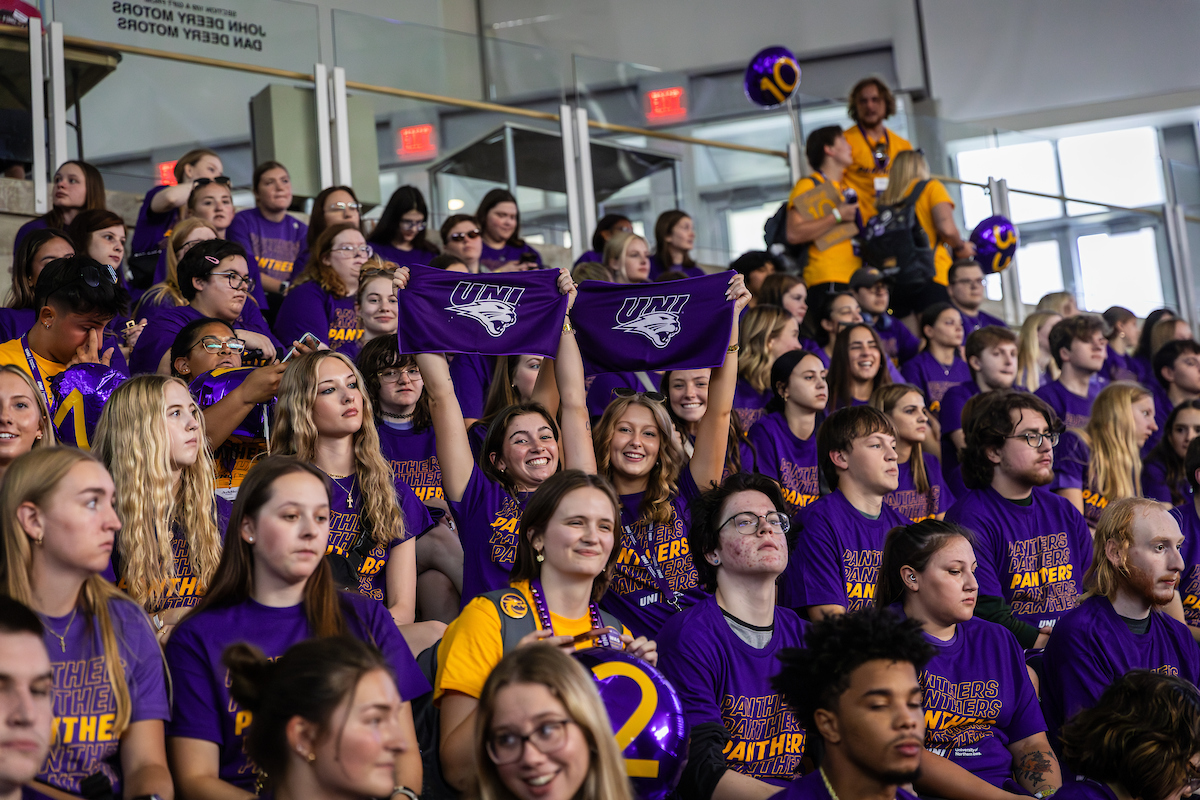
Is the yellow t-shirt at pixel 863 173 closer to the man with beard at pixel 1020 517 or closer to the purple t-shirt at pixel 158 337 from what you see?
the man with beard at pixel 1020 517

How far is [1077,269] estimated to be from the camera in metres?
12.1

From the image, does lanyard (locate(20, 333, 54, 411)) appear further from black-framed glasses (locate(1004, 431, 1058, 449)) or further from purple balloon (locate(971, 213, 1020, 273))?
purple balloon (locate(971, 213, 1020, 273))

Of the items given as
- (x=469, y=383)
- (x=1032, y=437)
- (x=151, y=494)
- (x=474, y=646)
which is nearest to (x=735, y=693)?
(x=474, y=646)

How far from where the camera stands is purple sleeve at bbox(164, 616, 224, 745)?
9.70 ft

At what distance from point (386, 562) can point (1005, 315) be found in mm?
9017

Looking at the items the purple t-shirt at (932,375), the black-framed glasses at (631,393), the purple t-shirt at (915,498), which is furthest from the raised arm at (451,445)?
the purple t-shirt at (932,375)

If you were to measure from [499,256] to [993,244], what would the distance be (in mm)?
4419

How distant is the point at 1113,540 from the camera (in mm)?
4422

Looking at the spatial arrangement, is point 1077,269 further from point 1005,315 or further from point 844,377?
point 844,377

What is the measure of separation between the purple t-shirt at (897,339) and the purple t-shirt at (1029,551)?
2931mm

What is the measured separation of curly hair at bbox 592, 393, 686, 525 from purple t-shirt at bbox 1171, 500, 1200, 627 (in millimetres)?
2158

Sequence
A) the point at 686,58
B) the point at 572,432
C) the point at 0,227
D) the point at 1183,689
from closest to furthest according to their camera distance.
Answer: the point at 1183,689
the point at 572,432
the point at 0,227
the point at 686,58

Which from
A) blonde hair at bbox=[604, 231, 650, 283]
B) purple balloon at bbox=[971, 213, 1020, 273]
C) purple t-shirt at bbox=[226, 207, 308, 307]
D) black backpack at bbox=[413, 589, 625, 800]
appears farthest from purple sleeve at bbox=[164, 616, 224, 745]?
purple balloon at bbox=[971, 213, 1020, 273]

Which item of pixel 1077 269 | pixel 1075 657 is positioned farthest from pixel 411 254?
pixel 1077 269
